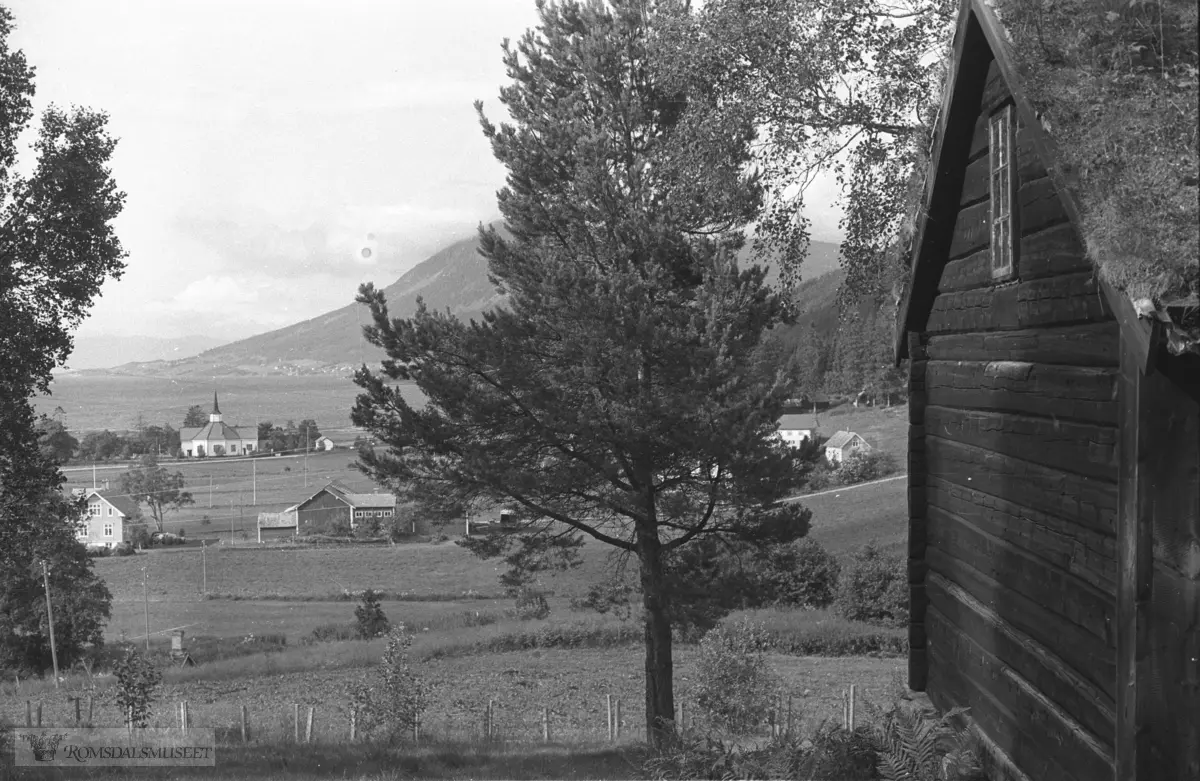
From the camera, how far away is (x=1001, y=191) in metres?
6.18

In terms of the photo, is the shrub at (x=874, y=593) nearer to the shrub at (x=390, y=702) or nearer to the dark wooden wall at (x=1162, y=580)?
the shrub at (x=390, y=702)

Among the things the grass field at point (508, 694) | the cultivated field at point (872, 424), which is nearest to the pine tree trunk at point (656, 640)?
the grass field at point (508, 694)

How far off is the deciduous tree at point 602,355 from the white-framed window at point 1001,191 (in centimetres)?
846

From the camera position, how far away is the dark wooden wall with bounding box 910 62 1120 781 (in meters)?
4.57

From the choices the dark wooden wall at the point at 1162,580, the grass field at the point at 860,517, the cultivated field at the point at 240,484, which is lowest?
the cultivated field at the point at 240,484

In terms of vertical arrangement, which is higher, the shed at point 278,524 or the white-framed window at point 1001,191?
the white-framed window at point 1001,191

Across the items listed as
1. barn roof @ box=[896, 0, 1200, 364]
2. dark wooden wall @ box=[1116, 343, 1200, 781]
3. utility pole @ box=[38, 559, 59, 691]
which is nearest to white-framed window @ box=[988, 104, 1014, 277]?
barn roof @ box=[896, 0, 1200, 364]

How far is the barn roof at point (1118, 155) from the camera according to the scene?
11.6 ft

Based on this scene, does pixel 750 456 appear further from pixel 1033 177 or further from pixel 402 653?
pixel 1033 177

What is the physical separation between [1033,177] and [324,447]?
150422 mm

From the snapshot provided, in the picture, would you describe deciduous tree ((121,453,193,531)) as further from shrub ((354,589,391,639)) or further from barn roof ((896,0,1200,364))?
barn roof ((896,0,1200,364))

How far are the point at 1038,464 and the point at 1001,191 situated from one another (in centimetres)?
190

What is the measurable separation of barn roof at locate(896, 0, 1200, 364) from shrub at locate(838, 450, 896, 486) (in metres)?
65.6

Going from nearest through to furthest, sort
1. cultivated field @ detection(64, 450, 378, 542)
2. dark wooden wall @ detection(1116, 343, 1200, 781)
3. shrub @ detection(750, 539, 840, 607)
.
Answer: dark wooden wall @ detection(1116, 343, 1200, 781) → shrub @ detection(750, 539, 840, 607) → cultivated field @ detection(64, 450, 378, 542)
